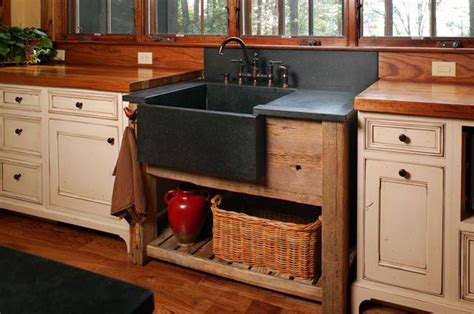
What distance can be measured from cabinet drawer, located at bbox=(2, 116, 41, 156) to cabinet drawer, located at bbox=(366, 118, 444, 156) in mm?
1941

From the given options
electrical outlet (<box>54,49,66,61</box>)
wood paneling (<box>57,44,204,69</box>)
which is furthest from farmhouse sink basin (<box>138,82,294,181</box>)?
electrical outlet (<box>54,49,66,61</box>)

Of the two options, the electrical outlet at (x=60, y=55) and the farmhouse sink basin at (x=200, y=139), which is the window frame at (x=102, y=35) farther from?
the farmhouse sink basin at (x=200, y=139)

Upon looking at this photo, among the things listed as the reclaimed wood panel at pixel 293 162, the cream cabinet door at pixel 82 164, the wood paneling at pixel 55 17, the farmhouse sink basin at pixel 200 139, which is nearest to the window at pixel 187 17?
the farmhouse sink basin at pixel 200 139

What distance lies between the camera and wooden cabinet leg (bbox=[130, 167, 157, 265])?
8.68ft

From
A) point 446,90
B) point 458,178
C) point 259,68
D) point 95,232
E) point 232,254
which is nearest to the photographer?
point 458,178

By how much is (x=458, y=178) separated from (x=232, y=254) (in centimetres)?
106

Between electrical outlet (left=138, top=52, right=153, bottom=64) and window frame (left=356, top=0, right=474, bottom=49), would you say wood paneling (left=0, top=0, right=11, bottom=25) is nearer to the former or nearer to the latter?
electrical outlet (left=138, top=52, right=153, bottom=64)

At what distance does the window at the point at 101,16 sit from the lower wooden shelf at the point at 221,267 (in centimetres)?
147

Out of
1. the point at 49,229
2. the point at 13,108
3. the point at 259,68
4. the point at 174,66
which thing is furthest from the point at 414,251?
the point at 13,108

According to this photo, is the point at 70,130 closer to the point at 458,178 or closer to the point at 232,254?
the point at 232,254

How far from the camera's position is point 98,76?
9.39ft

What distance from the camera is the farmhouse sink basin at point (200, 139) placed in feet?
7.16

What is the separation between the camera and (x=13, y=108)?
10.3ft

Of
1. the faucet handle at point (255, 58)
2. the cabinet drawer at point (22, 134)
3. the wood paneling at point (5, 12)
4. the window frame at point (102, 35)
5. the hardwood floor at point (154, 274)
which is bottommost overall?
the hardwood floor at point (154, 274)
